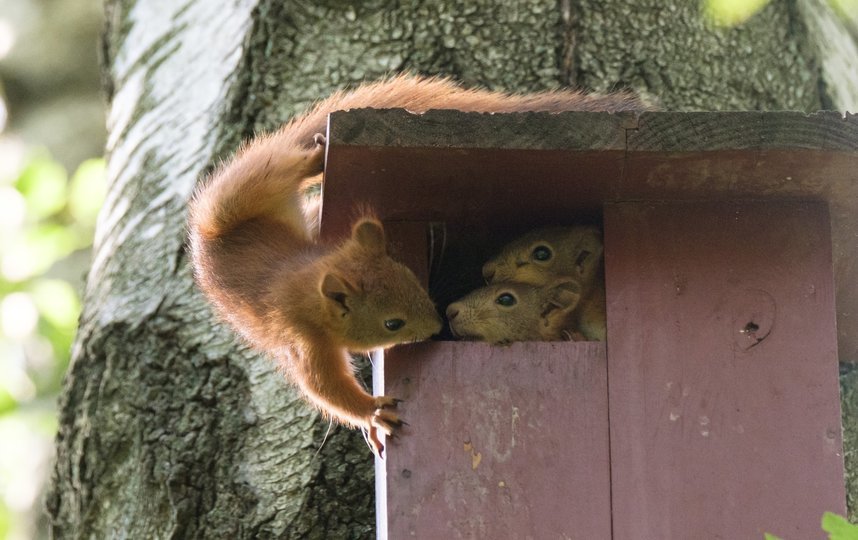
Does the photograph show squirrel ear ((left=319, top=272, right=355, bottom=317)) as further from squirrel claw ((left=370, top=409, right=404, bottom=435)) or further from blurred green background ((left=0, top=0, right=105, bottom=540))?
blurred green background ((left=0, top=0, right=105, bottom=540))

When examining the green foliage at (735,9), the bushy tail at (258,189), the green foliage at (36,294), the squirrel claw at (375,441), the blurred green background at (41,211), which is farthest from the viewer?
the blurred green background at (41,211)

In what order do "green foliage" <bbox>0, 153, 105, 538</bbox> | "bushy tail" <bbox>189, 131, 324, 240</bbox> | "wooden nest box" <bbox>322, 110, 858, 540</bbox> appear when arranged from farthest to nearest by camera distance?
"green foliage" <bbox>0, 153, 105, 538</bbox>, "bushy tail" <bbox>189, 131, 324, 240</bbox>, "wooden nest box" <bbox>322, 110, 858, 540</bbox>

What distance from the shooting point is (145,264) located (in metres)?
3.50

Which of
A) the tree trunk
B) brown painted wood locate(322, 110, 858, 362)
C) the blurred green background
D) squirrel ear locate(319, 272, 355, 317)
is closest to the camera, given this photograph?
brown painted wood locate(322, 110, 858, 362)

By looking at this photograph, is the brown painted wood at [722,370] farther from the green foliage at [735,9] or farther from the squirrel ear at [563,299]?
the green foliage at [735,9]

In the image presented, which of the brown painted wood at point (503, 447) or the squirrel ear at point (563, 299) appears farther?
the squirrel ear at point (563, 299)

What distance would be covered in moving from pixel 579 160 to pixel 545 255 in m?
0.45

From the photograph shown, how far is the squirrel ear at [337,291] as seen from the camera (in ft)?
9.12

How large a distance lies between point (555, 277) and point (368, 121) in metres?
0.72

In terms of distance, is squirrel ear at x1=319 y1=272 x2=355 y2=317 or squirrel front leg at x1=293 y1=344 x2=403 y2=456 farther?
squirrel ear at x1=319 y1=272 x2=355 y2=317

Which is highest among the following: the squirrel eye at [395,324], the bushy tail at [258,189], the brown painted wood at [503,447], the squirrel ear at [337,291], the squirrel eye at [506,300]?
the bushy tail at [258,189]

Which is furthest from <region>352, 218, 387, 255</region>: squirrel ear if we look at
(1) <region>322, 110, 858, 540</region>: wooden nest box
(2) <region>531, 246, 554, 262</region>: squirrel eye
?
(2) <region>531, 246, 554, 262</region>: squirrel eye

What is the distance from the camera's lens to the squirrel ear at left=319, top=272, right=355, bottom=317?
9.12 feet

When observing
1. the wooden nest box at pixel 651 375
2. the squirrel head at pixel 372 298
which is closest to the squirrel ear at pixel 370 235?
the squirrel head at pixel 372 298
